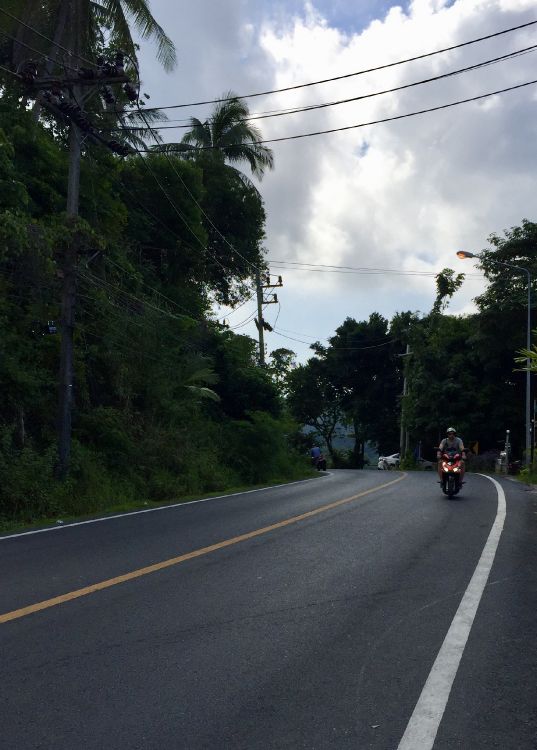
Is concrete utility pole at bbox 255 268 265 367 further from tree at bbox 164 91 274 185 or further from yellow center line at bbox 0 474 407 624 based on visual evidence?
yellow center line at bbox 0 474 407 624

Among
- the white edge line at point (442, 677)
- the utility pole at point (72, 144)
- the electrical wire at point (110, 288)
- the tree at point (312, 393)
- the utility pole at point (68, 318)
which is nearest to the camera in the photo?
the white edge line at point (442, 677)

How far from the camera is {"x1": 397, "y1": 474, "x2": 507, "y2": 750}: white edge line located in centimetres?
396

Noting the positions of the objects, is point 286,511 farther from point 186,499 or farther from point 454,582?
point 454,582

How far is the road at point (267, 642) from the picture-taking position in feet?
13.4

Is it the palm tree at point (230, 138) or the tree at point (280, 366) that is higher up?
the palm tree at point (230, 138)

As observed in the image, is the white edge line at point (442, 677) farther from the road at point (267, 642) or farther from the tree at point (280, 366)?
the tree at point (280, 366)

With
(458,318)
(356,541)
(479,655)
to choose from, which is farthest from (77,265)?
(458,318)

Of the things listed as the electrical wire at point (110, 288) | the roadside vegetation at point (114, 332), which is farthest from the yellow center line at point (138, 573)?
the electrical wire at point (110, 288)

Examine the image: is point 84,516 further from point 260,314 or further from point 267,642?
point 260,314

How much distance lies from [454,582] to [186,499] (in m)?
12.3

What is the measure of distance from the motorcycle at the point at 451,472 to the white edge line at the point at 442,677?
9390mm

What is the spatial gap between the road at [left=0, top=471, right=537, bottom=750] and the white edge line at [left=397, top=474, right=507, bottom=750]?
0.02m

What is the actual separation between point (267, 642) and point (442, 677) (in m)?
1.31

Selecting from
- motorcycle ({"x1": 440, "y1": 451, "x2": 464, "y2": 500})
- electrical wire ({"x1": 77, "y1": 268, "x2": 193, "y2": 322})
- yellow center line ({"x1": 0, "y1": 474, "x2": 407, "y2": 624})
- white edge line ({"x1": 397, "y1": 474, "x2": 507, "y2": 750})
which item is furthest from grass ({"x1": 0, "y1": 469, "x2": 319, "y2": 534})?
white edge line ({"x1": 397, "y1": 474, "x2": 507, "y2": 750})
